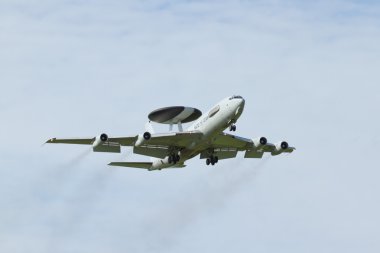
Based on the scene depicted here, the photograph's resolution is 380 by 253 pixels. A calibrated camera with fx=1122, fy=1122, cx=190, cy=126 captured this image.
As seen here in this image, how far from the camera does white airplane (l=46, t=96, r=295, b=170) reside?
381 ft

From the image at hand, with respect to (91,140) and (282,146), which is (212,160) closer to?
(282,146)

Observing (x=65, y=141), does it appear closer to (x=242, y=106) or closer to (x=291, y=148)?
(x=242, y=106)

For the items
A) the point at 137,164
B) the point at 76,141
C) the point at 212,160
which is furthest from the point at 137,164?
the point at 76,141

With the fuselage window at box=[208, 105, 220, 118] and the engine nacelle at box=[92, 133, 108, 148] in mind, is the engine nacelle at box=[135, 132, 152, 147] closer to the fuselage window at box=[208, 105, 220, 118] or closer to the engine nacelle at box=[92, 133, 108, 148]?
the engine nacelle at box=[92, 133, 108, 148]

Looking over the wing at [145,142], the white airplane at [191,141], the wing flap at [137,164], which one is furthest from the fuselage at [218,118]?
the wing flap at [137,164]

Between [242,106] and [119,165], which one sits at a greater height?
[242,106]

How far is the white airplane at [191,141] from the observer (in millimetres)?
116250

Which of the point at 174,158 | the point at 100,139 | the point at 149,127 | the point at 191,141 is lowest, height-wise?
the point at 174,158

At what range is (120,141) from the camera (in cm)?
11906

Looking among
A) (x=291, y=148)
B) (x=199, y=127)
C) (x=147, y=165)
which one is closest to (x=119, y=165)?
(x=147, y=165)

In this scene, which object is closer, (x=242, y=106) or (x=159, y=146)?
(x=242, y=106)

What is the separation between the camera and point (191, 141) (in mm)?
119750

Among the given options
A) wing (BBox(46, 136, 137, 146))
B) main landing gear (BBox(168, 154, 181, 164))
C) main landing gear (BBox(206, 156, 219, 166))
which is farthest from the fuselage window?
main landing gear (BBox(206, 156, 219, 166))

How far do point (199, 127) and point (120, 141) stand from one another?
8.53 meters
